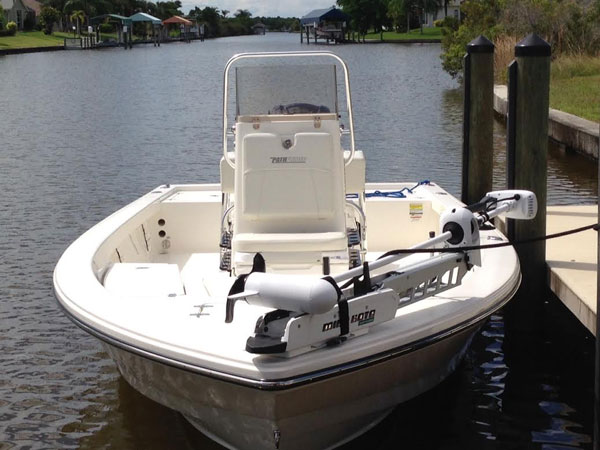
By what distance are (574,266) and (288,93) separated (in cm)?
221

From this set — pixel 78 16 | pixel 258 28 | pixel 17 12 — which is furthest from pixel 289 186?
pixel 258 28

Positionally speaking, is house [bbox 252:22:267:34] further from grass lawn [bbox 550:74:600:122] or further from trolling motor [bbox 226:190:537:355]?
trolling motor [bbox 226:190:537:355]

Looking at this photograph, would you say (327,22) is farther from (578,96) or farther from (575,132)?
(575,132)

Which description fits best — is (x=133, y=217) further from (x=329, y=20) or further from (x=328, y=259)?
(x=329, y=20)

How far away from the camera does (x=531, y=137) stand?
6500mm

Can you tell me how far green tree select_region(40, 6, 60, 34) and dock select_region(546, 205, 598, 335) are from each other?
92.6 meters

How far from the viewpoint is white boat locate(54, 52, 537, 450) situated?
13.8 ft

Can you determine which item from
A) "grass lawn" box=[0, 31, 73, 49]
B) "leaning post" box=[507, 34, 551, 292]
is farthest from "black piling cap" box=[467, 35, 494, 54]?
"grass lawn" box=[0, 31, 73, 49]

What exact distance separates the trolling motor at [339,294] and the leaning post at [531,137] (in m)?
1.56

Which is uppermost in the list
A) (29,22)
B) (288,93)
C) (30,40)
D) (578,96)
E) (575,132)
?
(29,22)

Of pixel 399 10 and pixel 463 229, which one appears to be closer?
pixel 463 229

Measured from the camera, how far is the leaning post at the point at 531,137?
646 centimetres

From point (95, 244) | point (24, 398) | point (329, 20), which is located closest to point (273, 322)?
point (95, 244)

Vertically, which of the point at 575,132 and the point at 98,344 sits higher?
the point at 575,132
